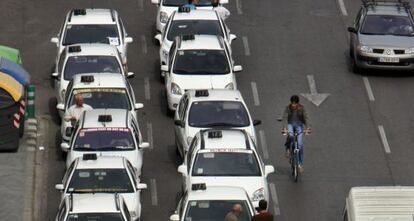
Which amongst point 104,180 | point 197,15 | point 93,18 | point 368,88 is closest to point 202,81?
point 197,15

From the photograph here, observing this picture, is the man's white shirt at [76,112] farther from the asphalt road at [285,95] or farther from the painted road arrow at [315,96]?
the painted road arrow at [315,96]

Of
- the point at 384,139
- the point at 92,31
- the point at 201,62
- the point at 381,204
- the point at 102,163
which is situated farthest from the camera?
the point at 92,31

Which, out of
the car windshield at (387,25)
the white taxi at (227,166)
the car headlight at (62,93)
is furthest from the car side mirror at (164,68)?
the car windshield at (387,25)

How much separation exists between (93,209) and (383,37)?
14.6 meters

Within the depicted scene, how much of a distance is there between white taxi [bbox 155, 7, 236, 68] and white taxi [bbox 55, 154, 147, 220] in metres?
9.37

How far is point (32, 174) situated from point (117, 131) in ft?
8.24

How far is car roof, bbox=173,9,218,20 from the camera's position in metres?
Result: 44.8

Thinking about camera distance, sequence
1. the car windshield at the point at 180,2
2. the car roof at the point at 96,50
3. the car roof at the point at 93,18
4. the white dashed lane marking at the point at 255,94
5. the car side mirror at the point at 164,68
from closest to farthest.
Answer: the car side mirror at the point at 164,68 < the car roof at the point at 96,50 < the white dashed lane marking at the point at 255,94 < the car roof at the point at 93,18 < the car windshield at the point at 180,2

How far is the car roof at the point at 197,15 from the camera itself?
44.8m

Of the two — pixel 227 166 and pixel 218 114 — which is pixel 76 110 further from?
pixel 227 166

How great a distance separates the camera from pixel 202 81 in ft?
134

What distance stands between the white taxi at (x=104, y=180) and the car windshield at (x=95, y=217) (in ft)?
5.75

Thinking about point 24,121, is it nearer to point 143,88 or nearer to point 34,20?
point 143,88

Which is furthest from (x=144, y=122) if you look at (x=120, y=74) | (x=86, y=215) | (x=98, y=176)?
(x=86, y=215)
